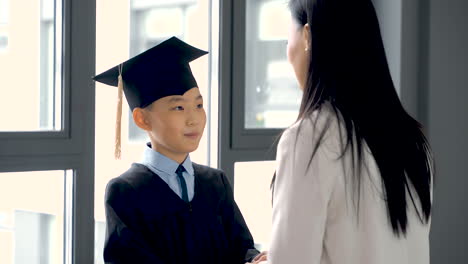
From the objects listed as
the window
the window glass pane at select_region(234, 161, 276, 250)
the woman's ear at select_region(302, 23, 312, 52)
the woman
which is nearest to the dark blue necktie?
the woman

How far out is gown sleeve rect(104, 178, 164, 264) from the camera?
148cm

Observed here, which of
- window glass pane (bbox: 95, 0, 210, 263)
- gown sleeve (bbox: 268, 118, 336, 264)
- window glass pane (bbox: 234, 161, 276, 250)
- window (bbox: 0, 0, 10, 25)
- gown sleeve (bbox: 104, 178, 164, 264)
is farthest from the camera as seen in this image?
window glass pane (bbox: 234, 161, 276, 250)

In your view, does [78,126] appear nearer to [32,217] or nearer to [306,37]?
[32,217]

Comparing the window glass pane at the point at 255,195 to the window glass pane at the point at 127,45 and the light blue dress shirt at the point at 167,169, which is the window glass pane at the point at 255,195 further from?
the light blue dress shirt at the point at 167,169

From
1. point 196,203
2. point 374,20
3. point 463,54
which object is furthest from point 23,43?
point 463,54

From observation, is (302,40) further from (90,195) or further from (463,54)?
(463,54)

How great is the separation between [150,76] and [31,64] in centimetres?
53

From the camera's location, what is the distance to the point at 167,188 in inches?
62.1

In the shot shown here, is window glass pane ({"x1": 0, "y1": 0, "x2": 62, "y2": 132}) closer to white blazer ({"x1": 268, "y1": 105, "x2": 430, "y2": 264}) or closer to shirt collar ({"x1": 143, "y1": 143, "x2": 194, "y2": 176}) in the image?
shirt collar ({"x1": 143, "y1": 143, "x2": 194, "y2": 176})

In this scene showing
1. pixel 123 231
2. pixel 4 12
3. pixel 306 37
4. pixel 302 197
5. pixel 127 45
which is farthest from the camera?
pixel 127 45

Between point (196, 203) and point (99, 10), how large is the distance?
832 mm

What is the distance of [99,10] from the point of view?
6.89ft

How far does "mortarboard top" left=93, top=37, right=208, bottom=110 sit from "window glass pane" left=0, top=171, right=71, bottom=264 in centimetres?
48

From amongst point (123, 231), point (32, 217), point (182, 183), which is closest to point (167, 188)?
point (182, 183)
